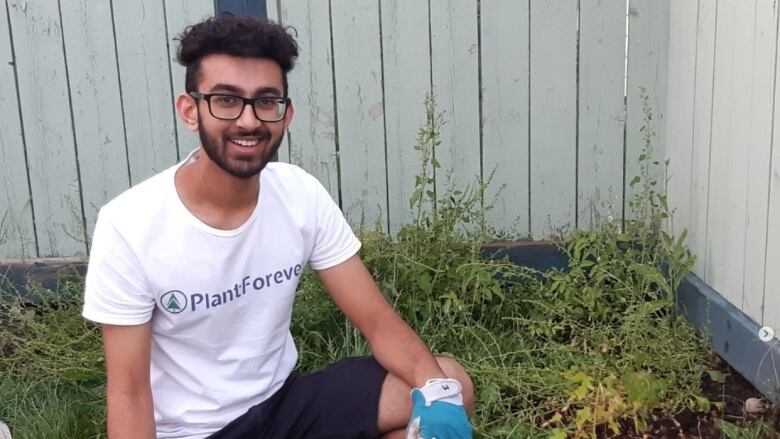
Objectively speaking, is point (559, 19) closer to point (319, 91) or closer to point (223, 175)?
point (319, 91)

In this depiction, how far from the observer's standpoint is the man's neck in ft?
6.59

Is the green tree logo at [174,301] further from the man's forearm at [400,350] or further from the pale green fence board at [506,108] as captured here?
the pale green fence board at [506,108]

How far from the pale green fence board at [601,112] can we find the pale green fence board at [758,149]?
75 cm

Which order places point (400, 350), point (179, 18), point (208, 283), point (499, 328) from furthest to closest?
point (179, 18), point (499, 328), point (400, 350), point (208, 283)

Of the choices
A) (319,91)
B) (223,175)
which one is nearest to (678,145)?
(319,91)

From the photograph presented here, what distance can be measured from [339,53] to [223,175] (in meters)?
1.54

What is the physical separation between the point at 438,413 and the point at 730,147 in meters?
1.49

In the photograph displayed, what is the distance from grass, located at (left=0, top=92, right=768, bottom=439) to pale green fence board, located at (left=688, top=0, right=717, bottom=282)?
93mm

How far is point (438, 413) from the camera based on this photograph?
2.05m

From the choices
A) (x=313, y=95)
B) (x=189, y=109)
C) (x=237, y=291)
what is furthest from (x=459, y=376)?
(x=313, y=95)

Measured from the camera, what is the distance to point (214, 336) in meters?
2.09

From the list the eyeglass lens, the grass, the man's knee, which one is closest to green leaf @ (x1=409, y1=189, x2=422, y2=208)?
the grass

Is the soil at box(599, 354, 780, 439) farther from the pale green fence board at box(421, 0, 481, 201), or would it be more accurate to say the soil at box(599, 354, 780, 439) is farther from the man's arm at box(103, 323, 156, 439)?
the man's arm at box(103, 323, 156, 439)

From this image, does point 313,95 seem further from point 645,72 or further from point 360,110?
point 645,72
